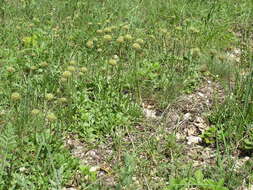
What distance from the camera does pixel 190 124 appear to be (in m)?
3.25

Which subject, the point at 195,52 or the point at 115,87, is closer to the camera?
the point at 115,87

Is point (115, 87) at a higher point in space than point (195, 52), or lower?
lower

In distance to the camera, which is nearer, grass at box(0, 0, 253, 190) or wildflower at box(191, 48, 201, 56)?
grass at box(0, 0, 253, 190)

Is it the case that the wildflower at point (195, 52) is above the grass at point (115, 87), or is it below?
above

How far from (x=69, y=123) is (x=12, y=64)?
1.20 meters

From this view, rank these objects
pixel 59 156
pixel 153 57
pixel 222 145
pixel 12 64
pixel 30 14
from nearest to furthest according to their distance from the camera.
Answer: pixel 59 156 < pixel 222 145 < pixel 12 64 < pixel 153 57 < pixel 30 14

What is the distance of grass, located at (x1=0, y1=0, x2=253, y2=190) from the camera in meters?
2.54

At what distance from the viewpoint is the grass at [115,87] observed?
2.54 metres

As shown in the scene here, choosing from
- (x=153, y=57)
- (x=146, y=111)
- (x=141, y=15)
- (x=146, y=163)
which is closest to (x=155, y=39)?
(x=153, y=57)

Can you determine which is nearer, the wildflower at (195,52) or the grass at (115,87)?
the grass at (115,87)

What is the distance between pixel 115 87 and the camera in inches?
137

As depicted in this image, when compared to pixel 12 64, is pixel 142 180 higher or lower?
lower

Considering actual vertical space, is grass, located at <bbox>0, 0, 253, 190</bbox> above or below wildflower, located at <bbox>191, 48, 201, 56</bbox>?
below

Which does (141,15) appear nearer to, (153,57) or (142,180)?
(153,57)
